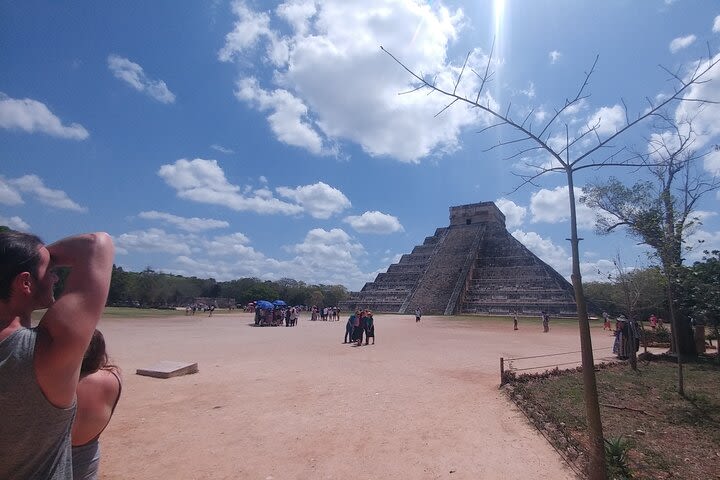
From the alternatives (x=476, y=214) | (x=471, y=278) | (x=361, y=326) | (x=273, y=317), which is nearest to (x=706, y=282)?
(x=361, y=326)

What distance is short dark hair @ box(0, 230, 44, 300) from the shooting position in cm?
127

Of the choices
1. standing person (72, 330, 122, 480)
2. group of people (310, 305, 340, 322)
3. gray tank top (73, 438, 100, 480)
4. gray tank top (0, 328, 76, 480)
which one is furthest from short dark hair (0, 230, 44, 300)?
group of people (310, 305, 340, 322)

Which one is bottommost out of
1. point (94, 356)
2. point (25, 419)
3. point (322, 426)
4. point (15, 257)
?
point (322, 426)

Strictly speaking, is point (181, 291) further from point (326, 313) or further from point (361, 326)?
point (361, 326)

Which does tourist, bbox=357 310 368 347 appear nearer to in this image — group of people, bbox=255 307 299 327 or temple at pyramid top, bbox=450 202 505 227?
group of people, bbox=255 307 299 327

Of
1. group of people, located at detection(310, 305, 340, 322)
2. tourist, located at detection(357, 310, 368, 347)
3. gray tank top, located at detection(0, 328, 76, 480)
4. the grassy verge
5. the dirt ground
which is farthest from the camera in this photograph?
group of people, located at detection(310, 305, 340, 322)

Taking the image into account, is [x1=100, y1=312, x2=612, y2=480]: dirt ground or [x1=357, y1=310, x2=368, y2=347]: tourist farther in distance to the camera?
[x1=357, y1=310, x2=368, y2=347]: tourist

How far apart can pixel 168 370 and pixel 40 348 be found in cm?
814

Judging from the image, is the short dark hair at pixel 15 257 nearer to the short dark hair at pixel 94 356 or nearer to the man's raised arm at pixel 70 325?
the man's raised arm at pixel 70 325

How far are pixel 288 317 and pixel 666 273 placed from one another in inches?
831

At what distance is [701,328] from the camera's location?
14.6 metres

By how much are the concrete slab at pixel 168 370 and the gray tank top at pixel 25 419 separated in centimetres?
787

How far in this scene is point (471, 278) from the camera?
4438cm

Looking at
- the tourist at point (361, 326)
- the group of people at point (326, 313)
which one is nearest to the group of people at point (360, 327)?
the tourist at point (361, 326)
